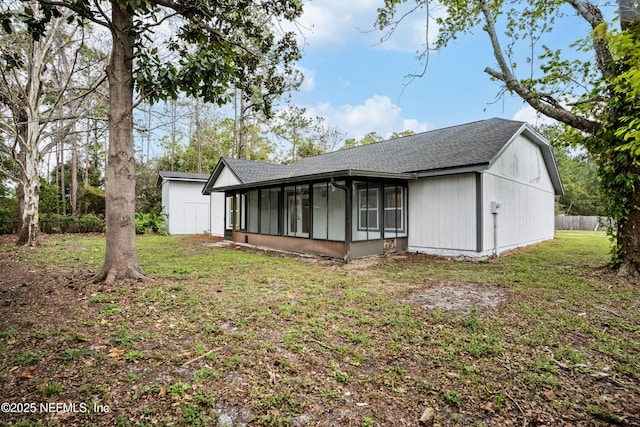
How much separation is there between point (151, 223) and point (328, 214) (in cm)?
1198

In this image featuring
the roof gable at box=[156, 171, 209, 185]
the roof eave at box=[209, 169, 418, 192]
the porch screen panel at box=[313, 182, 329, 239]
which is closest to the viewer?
the roof eave at box=[209, 169, 418, 192]

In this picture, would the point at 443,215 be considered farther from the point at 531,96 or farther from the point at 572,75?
the point at 572,75

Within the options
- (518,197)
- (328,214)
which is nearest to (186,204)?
(328,214)

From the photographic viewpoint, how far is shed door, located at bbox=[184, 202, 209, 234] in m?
19.1

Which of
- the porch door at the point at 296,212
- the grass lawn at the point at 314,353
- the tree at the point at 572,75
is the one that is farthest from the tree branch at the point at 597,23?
the porch door at the point at 296,212

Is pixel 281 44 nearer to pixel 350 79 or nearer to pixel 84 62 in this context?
pixel 84 62

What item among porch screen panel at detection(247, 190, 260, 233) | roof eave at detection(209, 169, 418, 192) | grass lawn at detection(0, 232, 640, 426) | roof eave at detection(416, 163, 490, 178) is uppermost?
roof eave at detection(416, 163, 490, 178)

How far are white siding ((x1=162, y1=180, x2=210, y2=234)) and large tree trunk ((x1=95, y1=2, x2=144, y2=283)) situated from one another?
45.9 feet

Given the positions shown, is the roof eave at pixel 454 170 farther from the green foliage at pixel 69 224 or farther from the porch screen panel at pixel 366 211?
the green foliage at pixel 69 224

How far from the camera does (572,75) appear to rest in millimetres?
7449

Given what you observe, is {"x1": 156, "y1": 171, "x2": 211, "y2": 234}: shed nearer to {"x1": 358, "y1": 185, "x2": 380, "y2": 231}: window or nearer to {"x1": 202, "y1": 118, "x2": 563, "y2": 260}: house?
{"x1": 202, "y1": 118, "x2": 563, "y2": 260}: house

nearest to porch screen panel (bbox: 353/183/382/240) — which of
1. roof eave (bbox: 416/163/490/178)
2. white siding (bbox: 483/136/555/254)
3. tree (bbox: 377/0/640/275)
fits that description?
roof eave (bbox: 416/163/490/178)

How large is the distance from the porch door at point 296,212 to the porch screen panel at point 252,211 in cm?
212

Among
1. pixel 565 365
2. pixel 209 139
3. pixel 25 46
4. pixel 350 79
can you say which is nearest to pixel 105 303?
pixel 565 365
